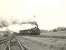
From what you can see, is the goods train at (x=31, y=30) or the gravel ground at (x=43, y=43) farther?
the goods train at (x=31, y=30)

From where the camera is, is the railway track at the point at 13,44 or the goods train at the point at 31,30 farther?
the goods train at the point at 31,30

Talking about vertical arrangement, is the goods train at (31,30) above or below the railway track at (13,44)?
above

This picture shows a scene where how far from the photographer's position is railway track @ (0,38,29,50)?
159cm

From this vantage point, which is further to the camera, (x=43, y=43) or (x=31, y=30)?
(x=31, y=30)

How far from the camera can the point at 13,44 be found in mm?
1628

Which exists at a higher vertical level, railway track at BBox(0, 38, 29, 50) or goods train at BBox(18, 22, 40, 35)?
goods train at BBox(18, 22, 40, 35)

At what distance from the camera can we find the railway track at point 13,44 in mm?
1592

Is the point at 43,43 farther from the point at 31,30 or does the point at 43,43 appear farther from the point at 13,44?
the point at 13,44

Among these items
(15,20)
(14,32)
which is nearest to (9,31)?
(14,32)

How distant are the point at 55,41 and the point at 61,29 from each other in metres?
0.21

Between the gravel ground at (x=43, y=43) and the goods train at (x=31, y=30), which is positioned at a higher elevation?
the goods train at (x=31, y=30)

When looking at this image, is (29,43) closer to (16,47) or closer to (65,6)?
(16,47)

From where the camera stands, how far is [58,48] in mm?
1505

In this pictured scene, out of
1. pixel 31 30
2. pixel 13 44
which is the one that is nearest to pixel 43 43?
pixel 31 30
